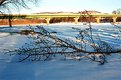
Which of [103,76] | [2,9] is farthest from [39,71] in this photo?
[2,9]

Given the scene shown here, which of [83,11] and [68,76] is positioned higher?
[83,11]

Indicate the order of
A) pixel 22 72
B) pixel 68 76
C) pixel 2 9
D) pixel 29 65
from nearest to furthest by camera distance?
pixel 68 76
pixel 22 72
pixel 29 65
pixel 2 9

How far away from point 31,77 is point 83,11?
8.12 ft

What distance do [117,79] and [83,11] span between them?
2486 mm

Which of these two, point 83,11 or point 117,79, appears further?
point 83,11

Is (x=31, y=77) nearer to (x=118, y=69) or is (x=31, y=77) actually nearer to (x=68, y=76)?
(x=68, y=76)

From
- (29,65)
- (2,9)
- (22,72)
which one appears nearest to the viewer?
(22,72)

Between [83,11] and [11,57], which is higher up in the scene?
[83,11]

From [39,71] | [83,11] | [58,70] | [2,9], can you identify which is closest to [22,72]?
[39,71]

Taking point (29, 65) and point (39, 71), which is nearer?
point (39, 71)

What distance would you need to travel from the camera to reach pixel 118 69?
20.8 feet

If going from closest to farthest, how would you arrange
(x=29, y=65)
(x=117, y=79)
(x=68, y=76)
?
(x=117, y=79), (x=68, y=76), (x=29, y=65)

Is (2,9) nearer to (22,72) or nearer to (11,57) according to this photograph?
(11,57)

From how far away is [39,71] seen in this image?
6.31 meters
